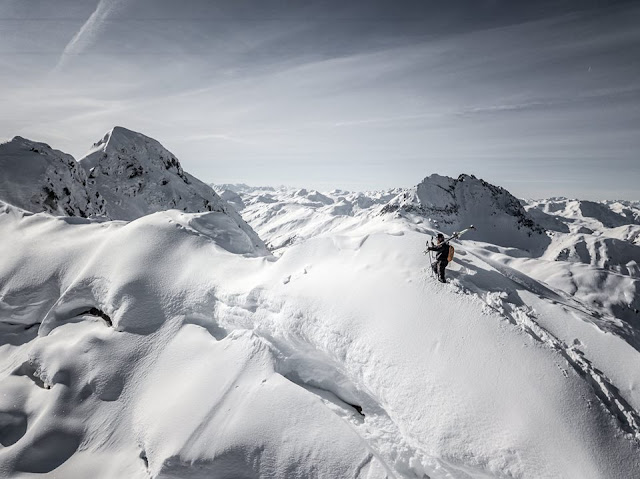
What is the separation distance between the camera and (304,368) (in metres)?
8.37

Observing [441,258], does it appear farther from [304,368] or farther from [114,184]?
[114,184]

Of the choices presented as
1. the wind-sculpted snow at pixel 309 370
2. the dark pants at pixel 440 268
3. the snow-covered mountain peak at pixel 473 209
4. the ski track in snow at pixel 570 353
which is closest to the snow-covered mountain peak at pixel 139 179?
the wind-sculpted snow at pixel 309 370

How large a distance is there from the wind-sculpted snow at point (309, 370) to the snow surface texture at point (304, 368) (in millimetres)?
39

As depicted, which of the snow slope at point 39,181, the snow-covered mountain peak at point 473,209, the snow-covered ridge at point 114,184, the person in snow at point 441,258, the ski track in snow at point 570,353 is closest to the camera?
the ski track in snow at point 570,353

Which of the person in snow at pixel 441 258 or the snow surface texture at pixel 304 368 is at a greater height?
the person in snow at pixel 441 258

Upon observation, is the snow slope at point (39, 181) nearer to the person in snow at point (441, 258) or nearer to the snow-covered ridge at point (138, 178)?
the snow-covered ridge at point (138, 178)

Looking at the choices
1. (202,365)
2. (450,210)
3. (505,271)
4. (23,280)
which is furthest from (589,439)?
(450,210)

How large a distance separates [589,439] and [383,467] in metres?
3.79

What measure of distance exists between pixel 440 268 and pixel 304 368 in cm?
490

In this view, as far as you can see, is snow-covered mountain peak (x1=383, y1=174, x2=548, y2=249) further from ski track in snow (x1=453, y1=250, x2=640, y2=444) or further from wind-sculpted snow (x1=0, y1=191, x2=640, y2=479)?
wind-sculpted snow (x1=0, y1=191, x2=640, y2=479)

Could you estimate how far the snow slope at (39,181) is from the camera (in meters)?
24.1

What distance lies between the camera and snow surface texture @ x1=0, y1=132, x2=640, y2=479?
5.66 m

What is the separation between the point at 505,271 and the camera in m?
10.2

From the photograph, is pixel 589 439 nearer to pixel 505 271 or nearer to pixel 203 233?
pixel 505 271
